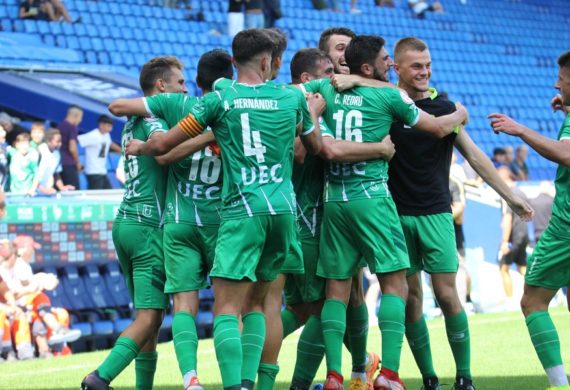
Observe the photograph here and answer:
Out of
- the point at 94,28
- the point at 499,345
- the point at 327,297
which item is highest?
the point at 94,28

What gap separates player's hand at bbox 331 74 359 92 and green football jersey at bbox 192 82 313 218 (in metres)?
0.74

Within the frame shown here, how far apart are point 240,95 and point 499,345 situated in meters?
5.84

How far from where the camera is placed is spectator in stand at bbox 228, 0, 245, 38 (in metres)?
20.5

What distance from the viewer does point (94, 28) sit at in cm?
1880

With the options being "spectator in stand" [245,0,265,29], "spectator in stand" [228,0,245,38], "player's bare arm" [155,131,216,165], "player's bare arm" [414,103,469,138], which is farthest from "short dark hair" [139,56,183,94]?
"spectator in stand" [228,0,245,38]

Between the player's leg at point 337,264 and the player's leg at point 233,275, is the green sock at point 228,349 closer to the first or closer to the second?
the player's leg at point 233,275

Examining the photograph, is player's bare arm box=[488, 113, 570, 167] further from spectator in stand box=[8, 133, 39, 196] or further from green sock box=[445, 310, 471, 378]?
spectator in stand box=[8, 133, 39, 196]

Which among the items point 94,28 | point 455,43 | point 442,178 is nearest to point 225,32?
point 94,28

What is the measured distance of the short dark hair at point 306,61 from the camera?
7.03 meters

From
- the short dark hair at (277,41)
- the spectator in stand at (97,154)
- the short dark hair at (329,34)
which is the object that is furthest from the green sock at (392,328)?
the spectator in stand at (97,154)

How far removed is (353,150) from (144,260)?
1.34 m

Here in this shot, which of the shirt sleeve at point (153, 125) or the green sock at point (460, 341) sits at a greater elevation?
the shirt sleeve at point (153, 125)

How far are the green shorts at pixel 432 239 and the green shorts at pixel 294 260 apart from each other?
0.92 meters

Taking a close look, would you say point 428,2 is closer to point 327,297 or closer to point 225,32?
point 225,32
